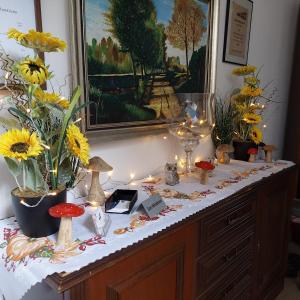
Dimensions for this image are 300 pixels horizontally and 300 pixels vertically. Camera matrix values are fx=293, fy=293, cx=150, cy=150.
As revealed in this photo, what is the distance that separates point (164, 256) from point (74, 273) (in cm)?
35

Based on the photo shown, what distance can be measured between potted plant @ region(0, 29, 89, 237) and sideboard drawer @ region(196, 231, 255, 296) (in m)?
0.62

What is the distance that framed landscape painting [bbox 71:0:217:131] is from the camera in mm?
1078

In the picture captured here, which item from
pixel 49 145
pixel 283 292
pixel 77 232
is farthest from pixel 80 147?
pixel 283 292

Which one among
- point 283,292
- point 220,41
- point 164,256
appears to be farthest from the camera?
point 283,292

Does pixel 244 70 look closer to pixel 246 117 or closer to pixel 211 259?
pixel 246 117

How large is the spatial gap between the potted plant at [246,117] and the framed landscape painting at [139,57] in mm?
256

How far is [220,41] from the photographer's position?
1762 millimetres

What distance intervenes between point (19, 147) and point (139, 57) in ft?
2.36

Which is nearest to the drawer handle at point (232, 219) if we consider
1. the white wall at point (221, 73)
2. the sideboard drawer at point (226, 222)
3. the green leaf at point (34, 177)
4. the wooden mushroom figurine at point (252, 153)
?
the sideboard drawer at point (226, 222)

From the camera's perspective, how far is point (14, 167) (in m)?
0.80

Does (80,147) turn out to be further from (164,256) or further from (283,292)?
(283,292)

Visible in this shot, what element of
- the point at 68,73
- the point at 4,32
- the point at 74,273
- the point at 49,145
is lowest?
the point at 74,273

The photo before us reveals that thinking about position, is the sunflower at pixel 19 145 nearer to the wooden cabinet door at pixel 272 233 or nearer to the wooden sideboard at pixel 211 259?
the wooden sideboard at pixel 211 259

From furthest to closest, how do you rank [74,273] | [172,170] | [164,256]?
[172,170], [164,256], [74,273]
